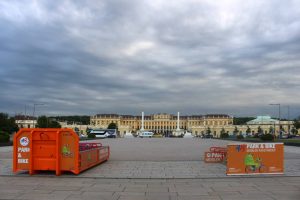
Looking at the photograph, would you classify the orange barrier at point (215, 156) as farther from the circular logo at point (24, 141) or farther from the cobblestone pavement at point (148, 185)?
the circular logo at point (24, 141)

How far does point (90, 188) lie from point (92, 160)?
19.7ft

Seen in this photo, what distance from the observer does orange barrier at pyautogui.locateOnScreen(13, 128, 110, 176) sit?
49.7ft

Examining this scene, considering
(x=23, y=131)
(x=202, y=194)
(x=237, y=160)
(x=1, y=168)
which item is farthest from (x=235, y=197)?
(x=1, y=168)

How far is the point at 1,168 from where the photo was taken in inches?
685

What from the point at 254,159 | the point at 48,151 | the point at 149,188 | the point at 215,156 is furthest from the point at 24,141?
the point at 215,156

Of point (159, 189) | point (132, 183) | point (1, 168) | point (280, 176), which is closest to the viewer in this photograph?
point (159, 189)

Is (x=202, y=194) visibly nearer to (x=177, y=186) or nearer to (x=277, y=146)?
(x=177, y=186)

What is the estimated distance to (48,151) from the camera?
50.5ft

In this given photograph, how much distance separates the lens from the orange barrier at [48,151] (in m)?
15.1

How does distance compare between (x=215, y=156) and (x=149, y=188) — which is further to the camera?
(x=215, y=156)

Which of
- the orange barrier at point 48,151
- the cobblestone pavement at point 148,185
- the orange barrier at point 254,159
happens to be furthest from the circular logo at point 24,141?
the orange barrier at point 254,159

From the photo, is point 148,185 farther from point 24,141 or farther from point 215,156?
Answer: point 215,156

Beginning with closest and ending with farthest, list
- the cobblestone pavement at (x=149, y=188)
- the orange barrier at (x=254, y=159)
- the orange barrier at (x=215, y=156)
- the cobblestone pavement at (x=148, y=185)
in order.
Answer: the cobblestone pavement at (x=149, y=188) → the cobblestone pavement at (x=148, y=185) → the orange barrier at (x=254, y=159) → the orange barrier at (x=215, y=156)

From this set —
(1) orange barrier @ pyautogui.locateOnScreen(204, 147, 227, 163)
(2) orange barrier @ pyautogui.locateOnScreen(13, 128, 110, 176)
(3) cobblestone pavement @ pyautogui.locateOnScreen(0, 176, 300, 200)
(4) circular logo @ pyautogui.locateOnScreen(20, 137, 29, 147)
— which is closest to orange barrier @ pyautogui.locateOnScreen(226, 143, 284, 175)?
(3) cobblestone pavement @ pyautogui.locateOnScreen(0, 176, 300, 200)
